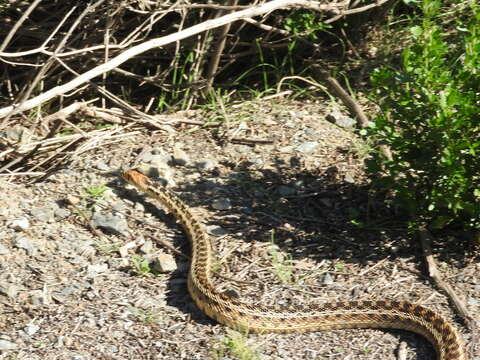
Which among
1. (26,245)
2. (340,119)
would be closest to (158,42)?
(26,245)

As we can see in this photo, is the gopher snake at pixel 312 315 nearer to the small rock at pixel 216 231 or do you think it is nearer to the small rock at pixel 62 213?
the small rock at pixel 216 231

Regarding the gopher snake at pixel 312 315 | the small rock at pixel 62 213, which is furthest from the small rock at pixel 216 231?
the small rock at pixel 62 213

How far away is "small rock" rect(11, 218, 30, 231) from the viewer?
7.07 meters

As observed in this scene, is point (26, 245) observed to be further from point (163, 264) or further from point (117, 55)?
point (117, 55)

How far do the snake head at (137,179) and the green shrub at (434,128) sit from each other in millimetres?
2033

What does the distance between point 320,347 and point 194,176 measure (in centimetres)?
238

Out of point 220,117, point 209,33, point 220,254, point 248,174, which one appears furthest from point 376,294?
point 209,33

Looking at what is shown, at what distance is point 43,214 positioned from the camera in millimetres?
7301

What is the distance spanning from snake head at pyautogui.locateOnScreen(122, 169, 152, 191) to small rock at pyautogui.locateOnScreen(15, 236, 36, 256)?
1.12 m

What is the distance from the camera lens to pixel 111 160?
8.12m

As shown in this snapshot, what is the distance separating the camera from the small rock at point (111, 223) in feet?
23.7

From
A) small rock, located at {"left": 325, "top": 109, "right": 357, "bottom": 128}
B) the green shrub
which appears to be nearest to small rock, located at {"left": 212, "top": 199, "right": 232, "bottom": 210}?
the green shrub

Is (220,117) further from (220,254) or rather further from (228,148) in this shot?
(220,254)

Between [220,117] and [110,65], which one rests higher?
[110,65]
